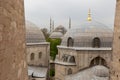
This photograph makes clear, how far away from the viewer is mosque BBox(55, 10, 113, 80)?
17.0 meters

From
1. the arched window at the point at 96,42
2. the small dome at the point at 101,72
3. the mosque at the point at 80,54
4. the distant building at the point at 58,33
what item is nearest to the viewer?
the small dome at the point at 101,72

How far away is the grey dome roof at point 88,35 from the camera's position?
1775 centimetres

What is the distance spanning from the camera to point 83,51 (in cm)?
1706

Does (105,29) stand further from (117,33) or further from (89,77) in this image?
→ (117,33)

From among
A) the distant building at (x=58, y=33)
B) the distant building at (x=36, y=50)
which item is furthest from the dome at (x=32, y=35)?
the distant building at (x=58, y=33)

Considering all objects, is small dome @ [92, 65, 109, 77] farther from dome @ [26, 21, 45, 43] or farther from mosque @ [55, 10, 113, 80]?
dome @ [26, 21, 45, 43]

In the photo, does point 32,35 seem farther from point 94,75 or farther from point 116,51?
point 116,51

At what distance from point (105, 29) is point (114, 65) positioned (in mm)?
12184

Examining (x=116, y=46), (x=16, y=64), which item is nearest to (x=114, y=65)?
(x=116, y=46)

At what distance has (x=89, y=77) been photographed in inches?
571

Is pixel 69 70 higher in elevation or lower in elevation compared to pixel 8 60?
lower

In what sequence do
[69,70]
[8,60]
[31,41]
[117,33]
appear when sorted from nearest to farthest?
[8,60] < [117,33] < [69,70] < [31,41]

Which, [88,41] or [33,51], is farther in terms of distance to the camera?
[33,51]

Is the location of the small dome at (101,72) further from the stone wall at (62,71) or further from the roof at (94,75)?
the stone wall at (62,71)
